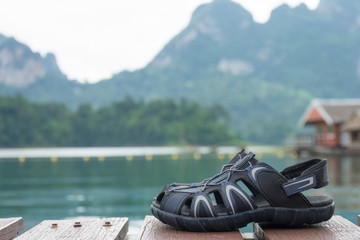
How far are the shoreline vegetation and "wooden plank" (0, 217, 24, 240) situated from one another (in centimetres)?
6872

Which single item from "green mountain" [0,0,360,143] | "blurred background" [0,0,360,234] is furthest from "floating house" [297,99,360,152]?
"green mountain" [0,0,360,143]

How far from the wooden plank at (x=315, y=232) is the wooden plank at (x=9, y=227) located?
0.81 meters

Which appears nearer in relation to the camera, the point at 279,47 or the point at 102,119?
the point at 102,119

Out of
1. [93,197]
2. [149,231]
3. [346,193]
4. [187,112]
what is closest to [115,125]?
[187,112]

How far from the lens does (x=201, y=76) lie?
12325 centimetres

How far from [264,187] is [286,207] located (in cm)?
10

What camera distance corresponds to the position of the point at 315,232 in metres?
1.74

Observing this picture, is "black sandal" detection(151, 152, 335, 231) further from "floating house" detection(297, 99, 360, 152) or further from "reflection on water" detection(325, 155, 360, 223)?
"floating house" detection(297, 99, 360, 152)

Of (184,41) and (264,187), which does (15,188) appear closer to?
(264,187)

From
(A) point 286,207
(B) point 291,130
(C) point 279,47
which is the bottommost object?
(B) point 291,130

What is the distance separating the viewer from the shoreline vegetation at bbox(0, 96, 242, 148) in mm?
73125

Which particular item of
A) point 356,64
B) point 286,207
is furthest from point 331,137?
point 356,64

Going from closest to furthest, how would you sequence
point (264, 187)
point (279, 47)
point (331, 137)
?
point (264, 187)
point (331, 137)
point (279, 47)

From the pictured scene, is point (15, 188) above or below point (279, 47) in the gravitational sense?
below
